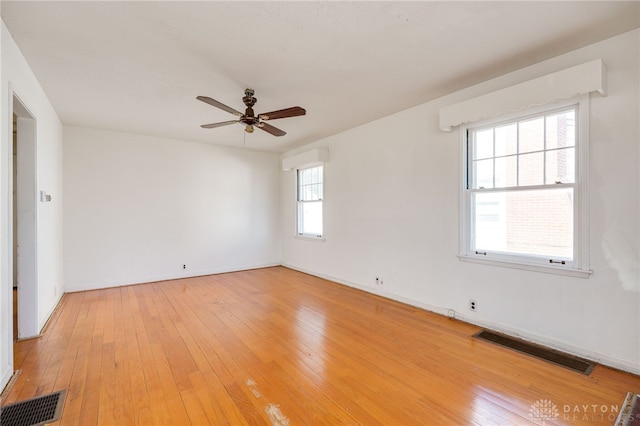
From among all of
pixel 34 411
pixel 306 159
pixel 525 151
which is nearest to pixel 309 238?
pixel 306 159

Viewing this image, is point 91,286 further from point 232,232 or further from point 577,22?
point 577,22

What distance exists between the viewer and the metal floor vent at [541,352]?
2.33 metres

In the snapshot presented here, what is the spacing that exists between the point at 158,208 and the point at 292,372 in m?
4.21

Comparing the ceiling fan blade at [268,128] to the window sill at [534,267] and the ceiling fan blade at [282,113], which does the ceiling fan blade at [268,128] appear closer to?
the ceiling fan blade at [282,113]

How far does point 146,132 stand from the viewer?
4.94 meters

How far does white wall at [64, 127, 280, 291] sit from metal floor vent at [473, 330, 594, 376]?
15.4 feet

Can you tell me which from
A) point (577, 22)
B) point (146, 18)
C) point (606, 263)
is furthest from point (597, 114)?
point (146, 18)

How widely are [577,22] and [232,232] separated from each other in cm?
571

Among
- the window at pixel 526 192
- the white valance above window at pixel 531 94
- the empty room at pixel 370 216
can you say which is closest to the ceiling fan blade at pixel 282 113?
the empty room at pixel 370 216

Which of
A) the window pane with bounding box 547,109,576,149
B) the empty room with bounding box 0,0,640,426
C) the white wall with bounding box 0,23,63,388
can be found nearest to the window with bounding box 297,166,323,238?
the empty room with bounding box 0,0,640,426

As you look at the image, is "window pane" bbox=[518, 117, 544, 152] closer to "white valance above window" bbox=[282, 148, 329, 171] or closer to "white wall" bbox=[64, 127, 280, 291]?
"white valance above window" bbox=[282, 148, 329, 171]

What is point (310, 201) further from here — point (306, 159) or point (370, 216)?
point (370, 216)

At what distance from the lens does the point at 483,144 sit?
3201mm

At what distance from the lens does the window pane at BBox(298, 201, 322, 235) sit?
5734 mm
